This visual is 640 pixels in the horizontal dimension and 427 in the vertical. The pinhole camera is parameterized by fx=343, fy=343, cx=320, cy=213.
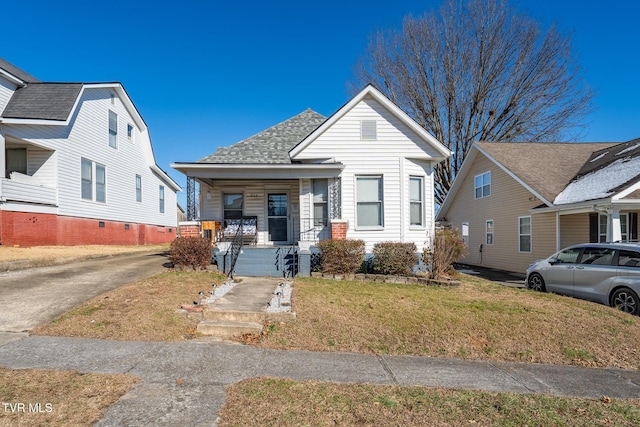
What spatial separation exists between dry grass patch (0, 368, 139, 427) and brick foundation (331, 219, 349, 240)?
7343 millimetres

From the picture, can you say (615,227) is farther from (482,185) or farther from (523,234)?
(482,185)

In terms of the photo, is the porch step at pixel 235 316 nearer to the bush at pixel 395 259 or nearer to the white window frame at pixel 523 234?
the bush at pixel 395 259

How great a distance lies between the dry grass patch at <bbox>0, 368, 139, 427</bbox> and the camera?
303 centimetres

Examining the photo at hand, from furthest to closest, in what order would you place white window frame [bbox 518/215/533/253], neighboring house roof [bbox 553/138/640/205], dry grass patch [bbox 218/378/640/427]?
white window frame [bbox 518/215/533/253], neighboring house roof [bbox 553/138/640/205], dry grass patch [bbox 218/378/640/427]

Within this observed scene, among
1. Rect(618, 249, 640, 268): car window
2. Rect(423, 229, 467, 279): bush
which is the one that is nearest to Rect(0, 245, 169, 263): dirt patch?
Rect(423, 229, 467, 279): bush

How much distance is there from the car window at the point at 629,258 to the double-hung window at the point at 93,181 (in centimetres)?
1904

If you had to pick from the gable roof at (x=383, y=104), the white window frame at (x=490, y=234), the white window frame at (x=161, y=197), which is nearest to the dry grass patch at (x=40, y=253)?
the gable roof at (x=383, y=104)

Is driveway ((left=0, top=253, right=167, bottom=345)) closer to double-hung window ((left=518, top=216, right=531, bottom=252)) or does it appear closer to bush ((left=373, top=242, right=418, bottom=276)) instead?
bush ((left=373, top=242, right=418, bottom=276))

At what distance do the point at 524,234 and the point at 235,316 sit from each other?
14.8 meters

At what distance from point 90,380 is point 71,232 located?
12.8m

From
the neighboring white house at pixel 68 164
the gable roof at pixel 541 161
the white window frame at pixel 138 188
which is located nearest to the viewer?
the neighboring white house at pixel 68 164

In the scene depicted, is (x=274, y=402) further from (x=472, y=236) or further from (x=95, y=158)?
(x=472, y=236)

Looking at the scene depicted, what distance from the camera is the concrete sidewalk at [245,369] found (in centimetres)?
379

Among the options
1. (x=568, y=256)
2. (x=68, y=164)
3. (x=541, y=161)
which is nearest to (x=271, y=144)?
(x=68, y=164)
